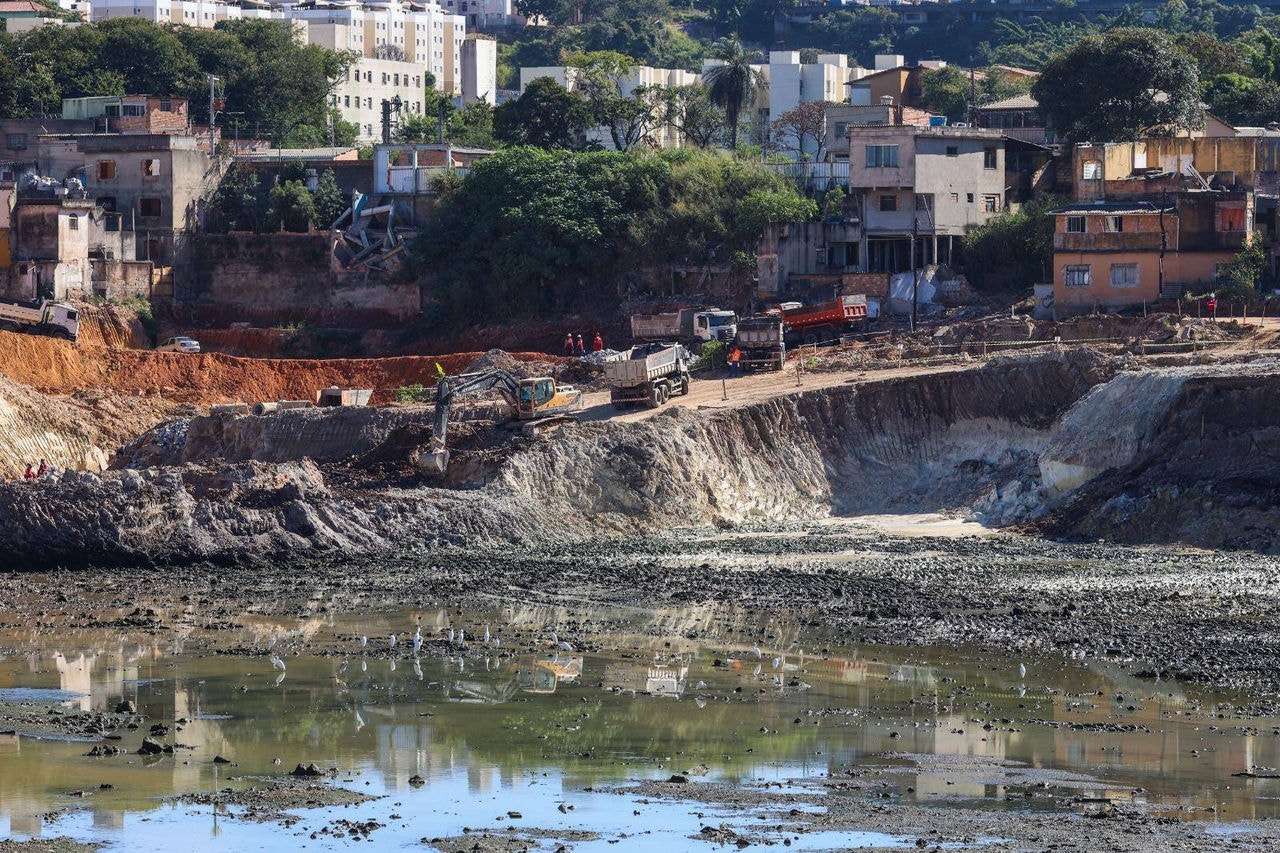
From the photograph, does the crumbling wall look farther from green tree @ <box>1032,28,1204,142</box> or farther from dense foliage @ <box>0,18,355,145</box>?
green tree @ <box>1032,28,1204,142</box>

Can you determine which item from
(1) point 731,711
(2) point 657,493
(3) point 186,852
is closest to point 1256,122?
(2) point 657,493

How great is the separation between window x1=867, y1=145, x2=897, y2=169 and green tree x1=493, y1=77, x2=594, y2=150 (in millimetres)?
21815

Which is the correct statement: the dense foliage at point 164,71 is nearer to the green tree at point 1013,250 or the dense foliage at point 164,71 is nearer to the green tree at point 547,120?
the green tree at point 547,120

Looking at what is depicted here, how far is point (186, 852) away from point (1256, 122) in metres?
82.1

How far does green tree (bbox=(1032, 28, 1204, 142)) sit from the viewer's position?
8662 cm

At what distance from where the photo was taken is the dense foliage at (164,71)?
4360 inches

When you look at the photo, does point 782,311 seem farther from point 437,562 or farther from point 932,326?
point 437,562

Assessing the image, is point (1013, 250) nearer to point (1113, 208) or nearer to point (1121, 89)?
point (1113, 208)

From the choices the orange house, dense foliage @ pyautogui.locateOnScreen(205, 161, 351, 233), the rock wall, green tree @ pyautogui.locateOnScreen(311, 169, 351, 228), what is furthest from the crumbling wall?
the orange house

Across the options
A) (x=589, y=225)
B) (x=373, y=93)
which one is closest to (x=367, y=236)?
(x=589, y=225)

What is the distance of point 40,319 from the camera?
80.3m

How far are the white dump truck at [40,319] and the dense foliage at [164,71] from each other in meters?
31.4

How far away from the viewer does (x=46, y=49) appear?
114 metres

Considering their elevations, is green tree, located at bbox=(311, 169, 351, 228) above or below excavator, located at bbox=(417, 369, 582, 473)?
above
